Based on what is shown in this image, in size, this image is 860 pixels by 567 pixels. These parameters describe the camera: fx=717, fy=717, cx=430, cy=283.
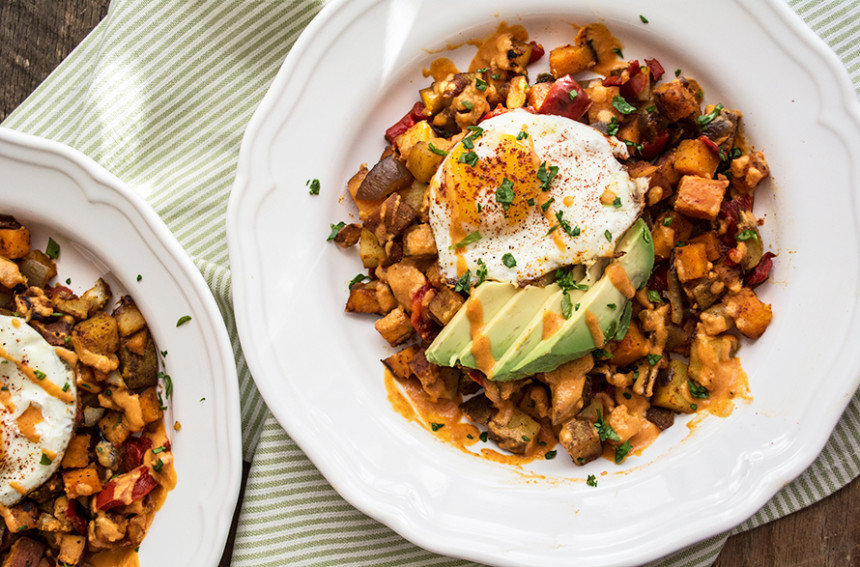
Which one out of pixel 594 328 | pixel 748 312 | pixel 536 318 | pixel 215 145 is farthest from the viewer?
pixel 215 145

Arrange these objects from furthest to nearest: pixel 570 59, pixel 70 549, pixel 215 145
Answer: pixel 215 145, pixel 70 549, pixel 570 59

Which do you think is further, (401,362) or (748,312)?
(401,362)

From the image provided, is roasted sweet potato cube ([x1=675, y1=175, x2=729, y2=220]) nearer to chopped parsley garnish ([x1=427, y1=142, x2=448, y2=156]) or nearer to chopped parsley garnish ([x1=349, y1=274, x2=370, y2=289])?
chopped parsley garnish ([x1=427, y1=142, x2=448, y2=156])

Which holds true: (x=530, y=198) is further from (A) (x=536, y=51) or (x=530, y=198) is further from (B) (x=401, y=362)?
(B) (x=401, y=362)

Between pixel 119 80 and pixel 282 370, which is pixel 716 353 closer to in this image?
pixel 282 370

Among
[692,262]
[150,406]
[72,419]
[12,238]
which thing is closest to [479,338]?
[692,262]

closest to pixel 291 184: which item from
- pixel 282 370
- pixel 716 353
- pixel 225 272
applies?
pixel 225 272

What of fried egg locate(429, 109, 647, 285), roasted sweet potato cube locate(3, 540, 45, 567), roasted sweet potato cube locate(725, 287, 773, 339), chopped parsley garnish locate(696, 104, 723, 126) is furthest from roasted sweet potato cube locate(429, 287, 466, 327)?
roasted sweet potato cube locate(3, 540, 45, 567)
